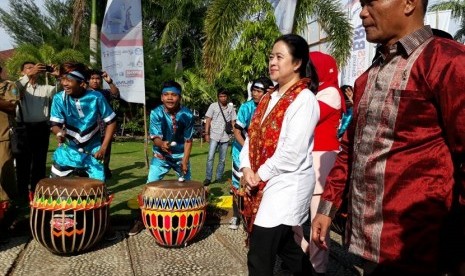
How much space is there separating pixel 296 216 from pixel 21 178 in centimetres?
526

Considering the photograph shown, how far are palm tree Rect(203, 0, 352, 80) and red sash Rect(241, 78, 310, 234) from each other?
24.4 feet

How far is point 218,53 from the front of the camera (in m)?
10.1

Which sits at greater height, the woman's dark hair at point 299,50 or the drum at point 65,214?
the woman's dark hair at point 299,50

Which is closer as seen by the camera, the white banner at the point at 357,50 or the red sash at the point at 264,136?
the red sash at the point at 264,136

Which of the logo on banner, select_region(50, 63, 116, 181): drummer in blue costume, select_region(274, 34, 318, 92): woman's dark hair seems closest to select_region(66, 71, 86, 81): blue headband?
select_region(50, 63, 116, 181): drummer in blue costume

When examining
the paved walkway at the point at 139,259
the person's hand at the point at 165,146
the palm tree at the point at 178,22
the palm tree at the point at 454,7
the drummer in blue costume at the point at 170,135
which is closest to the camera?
the paved walkway at the point at 139,259

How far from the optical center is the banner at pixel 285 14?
991 cm

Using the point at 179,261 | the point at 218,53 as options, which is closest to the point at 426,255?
the point at 179,261

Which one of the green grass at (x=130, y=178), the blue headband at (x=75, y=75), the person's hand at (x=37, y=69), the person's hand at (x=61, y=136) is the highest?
the person's hand at (x=37, y=69)

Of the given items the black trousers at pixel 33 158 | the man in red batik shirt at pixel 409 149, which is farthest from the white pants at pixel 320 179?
the black trousers at pixel 33 158

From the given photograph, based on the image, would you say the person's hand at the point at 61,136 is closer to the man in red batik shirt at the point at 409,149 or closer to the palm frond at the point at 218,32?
the man in red batik shirt at the point at 409,149

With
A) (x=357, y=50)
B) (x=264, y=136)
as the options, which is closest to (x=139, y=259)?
(x=264, y=136)

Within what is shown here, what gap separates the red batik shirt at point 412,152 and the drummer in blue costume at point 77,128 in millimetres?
3527

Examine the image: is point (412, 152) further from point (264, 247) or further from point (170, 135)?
point (170, 135)
